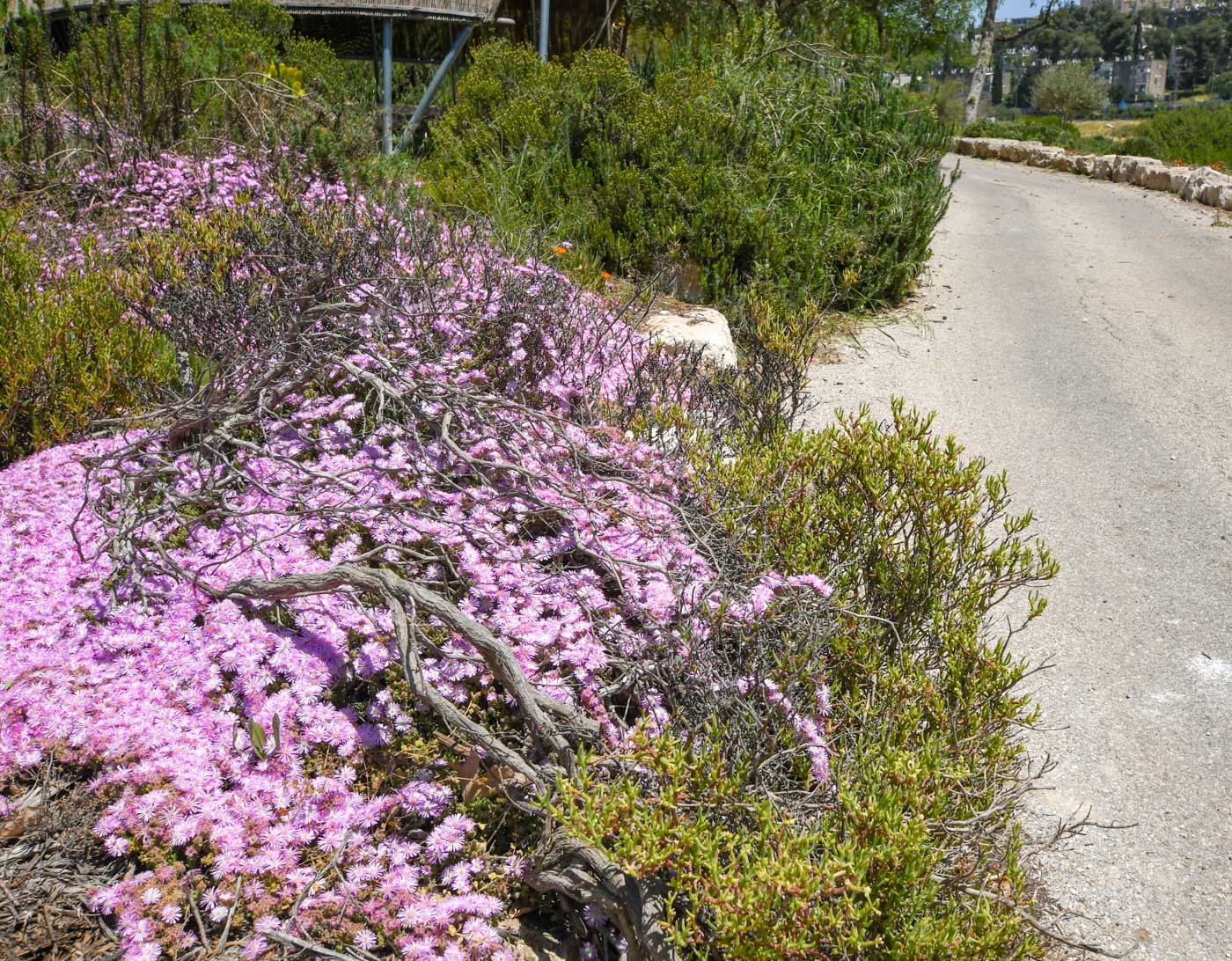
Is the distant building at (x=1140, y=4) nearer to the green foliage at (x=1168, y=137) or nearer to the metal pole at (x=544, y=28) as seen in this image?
the green foliage at (x=1168, y=137)

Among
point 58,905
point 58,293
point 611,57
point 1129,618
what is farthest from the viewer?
point 611,57

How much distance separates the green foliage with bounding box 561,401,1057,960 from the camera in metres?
1.94

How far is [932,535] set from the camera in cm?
313

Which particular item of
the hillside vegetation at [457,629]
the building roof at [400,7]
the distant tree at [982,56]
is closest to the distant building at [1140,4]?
the distant tree at [982,56]

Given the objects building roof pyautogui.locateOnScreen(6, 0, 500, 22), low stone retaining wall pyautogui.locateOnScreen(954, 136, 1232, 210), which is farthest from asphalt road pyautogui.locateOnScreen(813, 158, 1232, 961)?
building roof pyautogui.locateOnScreen(6, 0, 500, 22)

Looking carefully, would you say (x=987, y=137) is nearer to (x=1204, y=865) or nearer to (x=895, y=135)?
(x=895, y=135)

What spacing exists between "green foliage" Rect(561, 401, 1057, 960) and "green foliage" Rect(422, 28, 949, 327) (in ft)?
12.1

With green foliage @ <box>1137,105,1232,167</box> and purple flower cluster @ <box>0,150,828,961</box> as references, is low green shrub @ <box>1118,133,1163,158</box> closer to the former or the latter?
green foliage @ <box>1137,105,1232,167</box>

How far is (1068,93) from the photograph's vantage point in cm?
4959

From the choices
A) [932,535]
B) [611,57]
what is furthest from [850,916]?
[611,57]

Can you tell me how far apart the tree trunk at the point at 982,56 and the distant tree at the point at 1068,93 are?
19086 mm

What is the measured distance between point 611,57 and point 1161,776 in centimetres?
801

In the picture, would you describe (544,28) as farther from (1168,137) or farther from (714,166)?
(1168,137)

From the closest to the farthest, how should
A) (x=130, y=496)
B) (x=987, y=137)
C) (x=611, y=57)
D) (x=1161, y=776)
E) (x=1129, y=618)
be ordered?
(x=130, y=496)
(x=1161, y=776)
(x=1129, y=618)
(x=611, y=57)
(x=987, y=137)
